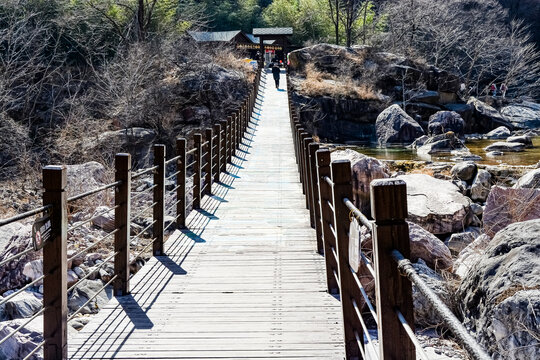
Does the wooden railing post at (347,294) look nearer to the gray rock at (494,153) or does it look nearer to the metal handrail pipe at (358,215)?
the metal handrail pipe at (358,215)

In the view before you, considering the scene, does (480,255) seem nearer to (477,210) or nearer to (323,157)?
(323,157)

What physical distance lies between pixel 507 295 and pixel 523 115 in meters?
39.0

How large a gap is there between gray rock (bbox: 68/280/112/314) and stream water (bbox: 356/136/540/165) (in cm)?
1793

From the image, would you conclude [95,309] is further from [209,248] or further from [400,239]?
[400,239]

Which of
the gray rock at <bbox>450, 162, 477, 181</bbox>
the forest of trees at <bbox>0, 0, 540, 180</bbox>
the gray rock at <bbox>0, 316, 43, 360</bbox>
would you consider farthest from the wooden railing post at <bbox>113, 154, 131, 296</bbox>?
the forest of trees at <bbox>0, 0, 540, 180</bbox>

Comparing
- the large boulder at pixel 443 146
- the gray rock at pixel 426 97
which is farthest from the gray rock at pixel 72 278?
the gray rock at pixel 426 97

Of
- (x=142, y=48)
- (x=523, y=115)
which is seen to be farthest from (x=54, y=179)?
(x=523, y=115)

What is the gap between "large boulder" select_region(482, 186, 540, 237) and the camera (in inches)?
404

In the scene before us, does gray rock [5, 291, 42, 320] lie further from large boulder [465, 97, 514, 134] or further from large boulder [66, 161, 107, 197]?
large boulder [465, 97, 514, 134]

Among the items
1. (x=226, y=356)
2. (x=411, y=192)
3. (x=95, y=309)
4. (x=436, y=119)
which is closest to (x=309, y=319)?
(x=226, y=356)

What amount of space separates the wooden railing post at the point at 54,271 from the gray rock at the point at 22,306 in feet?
11.6

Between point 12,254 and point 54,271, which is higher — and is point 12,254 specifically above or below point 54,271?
below

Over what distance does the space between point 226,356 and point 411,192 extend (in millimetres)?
8756

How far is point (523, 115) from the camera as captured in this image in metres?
40.4
